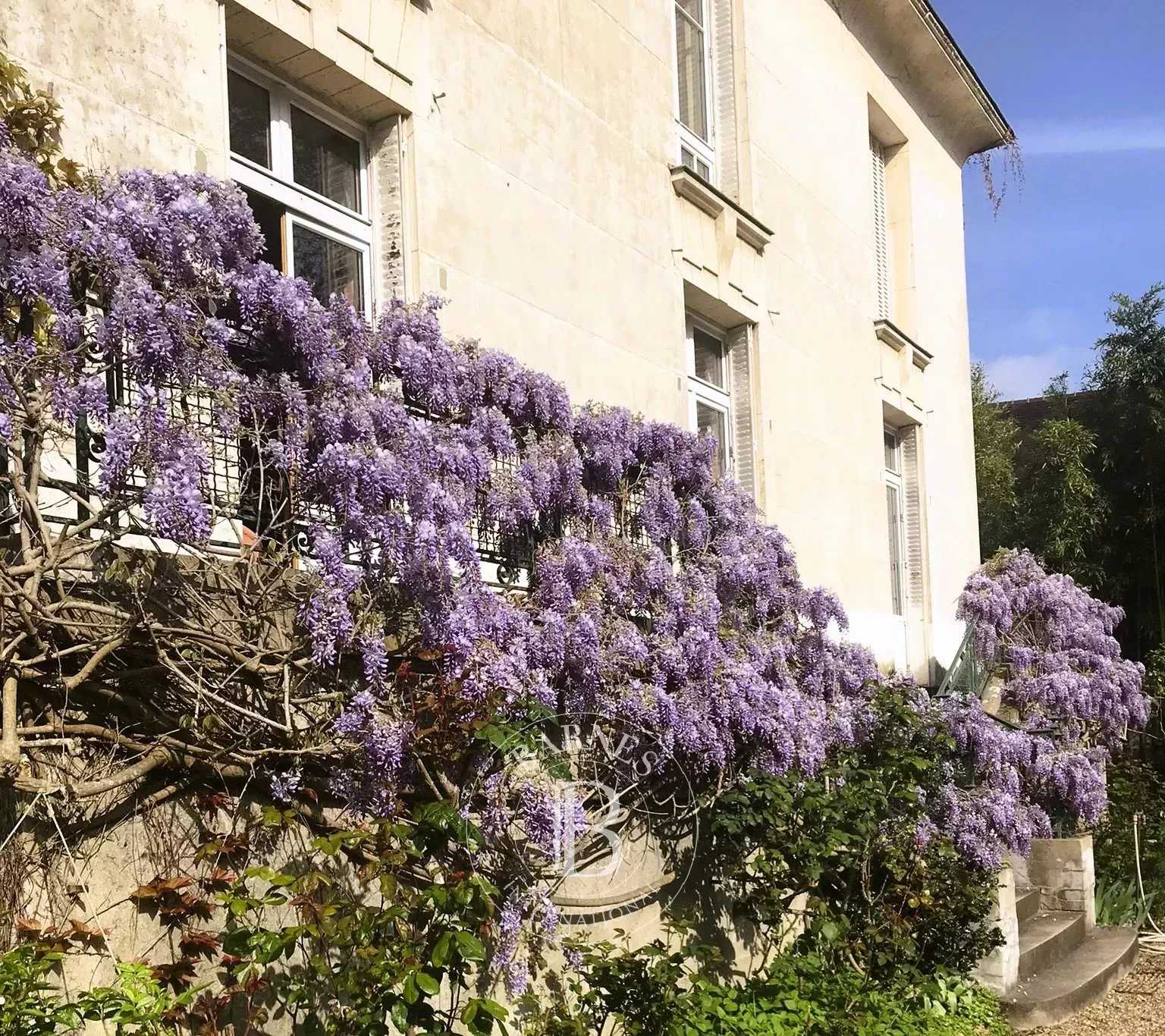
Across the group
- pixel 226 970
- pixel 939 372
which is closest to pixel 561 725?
pixel 226 970

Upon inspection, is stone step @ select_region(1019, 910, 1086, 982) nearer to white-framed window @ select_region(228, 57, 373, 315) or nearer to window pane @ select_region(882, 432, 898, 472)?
window pane @ select_region(882, 432, 898, 472)

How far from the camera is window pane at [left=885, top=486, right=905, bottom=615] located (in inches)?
456

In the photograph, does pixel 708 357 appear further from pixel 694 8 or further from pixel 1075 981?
pixel 1075 981

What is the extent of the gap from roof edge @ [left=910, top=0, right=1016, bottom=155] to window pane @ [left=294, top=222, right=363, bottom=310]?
7630 millimetres

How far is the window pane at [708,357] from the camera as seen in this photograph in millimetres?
8367

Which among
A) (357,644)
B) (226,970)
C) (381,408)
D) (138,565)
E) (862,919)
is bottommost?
(862,919)

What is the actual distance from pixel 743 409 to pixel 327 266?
387cm

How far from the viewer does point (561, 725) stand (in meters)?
5.10

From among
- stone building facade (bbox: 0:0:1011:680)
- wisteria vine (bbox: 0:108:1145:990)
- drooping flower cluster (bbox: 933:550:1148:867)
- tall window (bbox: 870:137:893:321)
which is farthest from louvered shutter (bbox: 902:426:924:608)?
wisteria vine (bbox: 0:108:1145:990)

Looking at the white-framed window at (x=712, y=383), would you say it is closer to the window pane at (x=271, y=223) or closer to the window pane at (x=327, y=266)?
the window pane at (x=327, y=266)

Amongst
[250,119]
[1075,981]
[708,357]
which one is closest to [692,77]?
[708,357]

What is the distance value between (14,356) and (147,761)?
113 centimetres

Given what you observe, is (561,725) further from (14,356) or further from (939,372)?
(939,372)

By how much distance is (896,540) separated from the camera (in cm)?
1175
